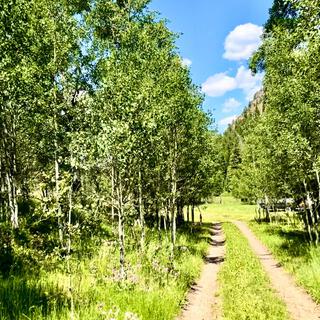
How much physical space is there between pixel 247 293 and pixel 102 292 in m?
6.17

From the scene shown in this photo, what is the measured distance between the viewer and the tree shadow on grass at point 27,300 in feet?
33.0

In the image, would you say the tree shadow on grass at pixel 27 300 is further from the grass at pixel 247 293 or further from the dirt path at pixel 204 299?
the grass at pixel 247 293

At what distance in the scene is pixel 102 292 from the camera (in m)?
13.1

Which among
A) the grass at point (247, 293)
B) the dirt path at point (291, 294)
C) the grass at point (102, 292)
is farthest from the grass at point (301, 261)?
the grass at point (102, 292)

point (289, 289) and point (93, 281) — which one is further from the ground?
point (93, 281)

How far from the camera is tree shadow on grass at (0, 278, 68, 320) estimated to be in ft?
33.0

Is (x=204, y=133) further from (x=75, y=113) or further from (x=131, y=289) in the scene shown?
(x=131, y=289)

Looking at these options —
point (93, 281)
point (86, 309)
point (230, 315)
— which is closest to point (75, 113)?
point (93, 281)

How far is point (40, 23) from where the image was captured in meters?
19.4

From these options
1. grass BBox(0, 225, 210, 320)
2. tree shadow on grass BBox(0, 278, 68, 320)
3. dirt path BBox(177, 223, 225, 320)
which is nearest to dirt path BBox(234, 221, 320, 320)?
dirt path BBox(177, 223, 225, 320)

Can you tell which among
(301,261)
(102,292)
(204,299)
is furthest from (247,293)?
(301,261)

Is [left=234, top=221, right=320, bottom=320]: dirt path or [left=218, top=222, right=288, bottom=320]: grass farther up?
[left=218, top=222, right=288, bottom=320]: grass

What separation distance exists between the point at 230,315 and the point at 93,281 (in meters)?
4.91

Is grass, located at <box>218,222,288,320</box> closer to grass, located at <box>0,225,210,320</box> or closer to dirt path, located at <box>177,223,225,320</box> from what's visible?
dirt path, located at <box>177,223,225,320</box>
